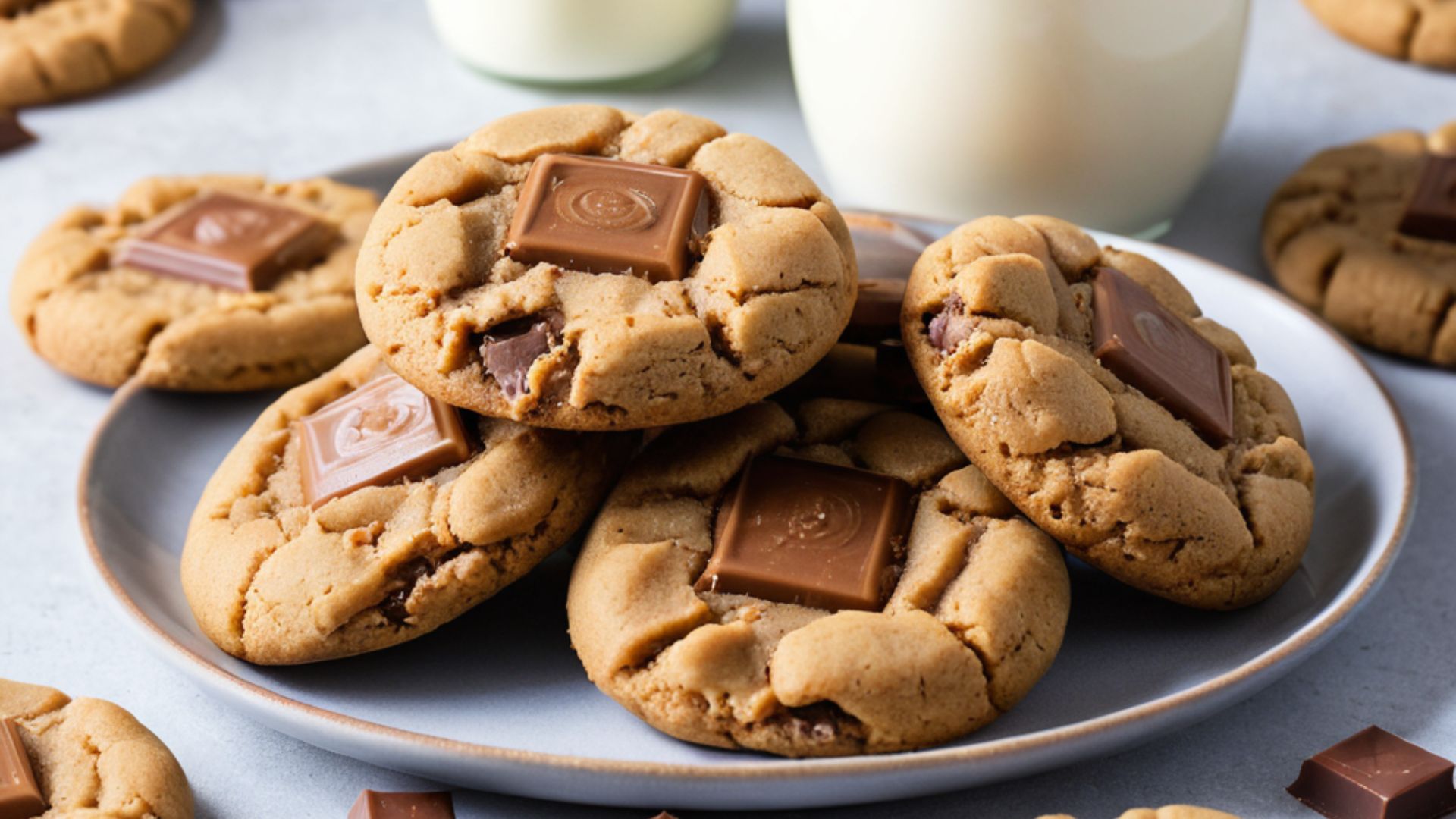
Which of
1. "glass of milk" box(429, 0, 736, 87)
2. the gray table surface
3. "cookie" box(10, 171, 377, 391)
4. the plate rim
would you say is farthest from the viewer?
"glass of milk" box(429, 0, 736, 87)

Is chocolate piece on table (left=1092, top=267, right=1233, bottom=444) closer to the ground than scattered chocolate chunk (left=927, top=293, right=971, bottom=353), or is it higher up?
closer to the ground

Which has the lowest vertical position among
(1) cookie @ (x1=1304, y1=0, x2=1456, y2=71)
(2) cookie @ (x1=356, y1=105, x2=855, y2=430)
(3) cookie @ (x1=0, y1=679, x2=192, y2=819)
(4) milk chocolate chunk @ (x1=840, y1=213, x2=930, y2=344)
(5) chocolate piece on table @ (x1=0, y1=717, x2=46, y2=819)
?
(1) cookie @ (x1=1304, y1=0, x2=1456, y2=71)

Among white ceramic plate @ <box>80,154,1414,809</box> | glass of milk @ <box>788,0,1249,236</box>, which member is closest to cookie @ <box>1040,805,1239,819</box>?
white ceramic plate @ <box>80,154,1414,809</box>

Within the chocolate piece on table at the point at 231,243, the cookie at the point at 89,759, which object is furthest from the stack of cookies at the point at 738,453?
the chocolate piece on table at the point at 231,243

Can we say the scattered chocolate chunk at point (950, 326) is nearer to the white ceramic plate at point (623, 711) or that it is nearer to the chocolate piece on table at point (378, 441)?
the white ceramic plate at point (623, 711)

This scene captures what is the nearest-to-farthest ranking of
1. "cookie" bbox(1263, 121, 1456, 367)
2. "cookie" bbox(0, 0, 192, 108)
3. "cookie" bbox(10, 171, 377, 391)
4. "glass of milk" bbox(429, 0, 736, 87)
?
"cookie" bbox(10, 171, 377, 391)
"cookie" bbox(1263, 121, 1456, 367)
"glass of milk" bbox(429, 0, 736, 87)
"cookie" bbox(0, 0, 192, 108)

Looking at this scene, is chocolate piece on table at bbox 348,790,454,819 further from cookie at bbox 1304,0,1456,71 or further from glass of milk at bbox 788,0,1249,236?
cookie at bbox 1304,0,1456,71

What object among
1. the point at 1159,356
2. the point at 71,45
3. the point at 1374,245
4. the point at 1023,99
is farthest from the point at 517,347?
the point at 71,45

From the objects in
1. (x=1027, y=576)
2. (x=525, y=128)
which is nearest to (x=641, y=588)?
(x=1027, y=576)
